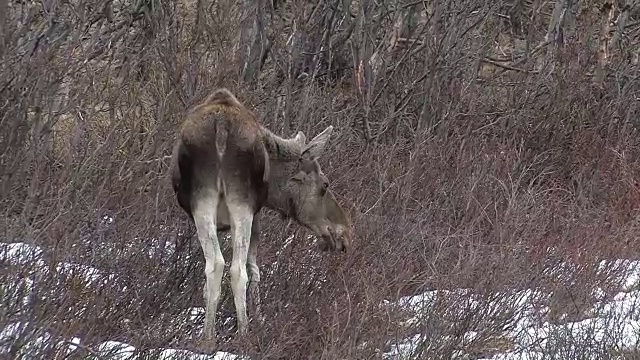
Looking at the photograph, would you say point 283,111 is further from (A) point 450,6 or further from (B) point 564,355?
(B) point 564,355

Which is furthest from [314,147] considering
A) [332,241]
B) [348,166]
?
[348,166]

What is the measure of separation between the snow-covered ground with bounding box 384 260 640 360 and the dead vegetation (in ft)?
0.15

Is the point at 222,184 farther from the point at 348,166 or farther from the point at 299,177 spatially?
the point at 348,166

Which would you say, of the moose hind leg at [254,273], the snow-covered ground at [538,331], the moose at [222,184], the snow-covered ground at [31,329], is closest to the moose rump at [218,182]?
the moose at [222,184]

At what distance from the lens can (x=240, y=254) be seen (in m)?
6.18

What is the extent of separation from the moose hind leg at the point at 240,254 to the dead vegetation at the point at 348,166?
0.76 ft

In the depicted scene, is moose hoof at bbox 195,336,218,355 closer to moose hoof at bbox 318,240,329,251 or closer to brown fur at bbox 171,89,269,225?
brown fur at bbox 171,89,269,225

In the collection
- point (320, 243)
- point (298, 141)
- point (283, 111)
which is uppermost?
point (298, 141)

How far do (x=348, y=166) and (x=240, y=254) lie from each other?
4.25 m

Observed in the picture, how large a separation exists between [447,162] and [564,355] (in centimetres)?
522

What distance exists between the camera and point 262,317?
20.7 ft

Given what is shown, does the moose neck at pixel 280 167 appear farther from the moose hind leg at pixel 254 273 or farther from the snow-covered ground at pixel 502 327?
the snow-covered ground at pixel 502 327

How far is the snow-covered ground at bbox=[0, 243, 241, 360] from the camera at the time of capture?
4517 millimetres

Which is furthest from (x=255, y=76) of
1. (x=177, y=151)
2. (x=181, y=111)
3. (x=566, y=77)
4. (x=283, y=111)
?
(x=177, y=151)
